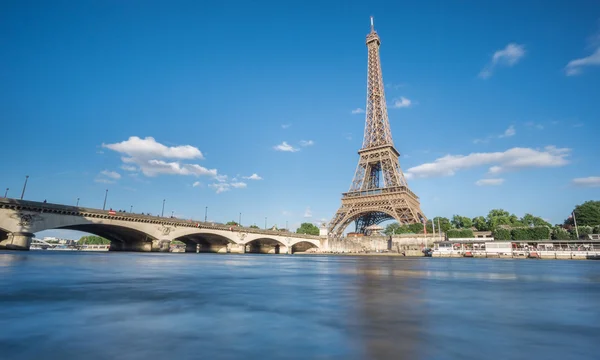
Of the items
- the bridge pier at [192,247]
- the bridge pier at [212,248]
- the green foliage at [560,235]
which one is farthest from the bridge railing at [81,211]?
the green foliage at [560,235]

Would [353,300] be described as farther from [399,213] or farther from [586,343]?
[399,213]

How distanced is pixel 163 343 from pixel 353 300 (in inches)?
176

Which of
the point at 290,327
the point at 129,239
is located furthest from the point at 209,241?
the point at 290,327

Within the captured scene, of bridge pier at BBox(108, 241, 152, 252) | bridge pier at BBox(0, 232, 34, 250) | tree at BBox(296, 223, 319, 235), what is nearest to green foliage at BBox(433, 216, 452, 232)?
tree at BBox(296, 223, 319, 235)

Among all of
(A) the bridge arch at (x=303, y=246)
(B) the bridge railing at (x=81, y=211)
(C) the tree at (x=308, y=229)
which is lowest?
(A) the bridge arch at (x=303, y=246)

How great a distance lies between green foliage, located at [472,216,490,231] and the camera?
3994 inches

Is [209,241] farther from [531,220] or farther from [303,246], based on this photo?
[531,220]

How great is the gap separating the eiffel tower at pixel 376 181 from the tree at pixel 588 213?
41.5 metres

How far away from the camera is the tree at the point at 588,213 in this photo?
80.9 metres

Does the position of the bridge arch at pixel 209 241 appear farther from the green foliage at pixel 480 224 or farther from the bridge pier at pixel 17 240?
the green foliage at pixel 480 224

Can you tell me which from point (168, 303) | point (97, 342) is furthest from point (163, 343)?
point (168, 303)

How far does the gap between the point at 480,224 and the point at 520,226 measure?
48.2 ft

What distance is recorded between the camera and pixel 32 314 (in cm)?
515

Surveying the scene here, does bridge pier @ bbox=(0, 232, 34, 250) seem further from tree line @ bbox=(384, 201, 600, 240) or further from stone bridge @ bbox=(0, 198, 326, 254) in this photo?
tree line @ bbox=(384, 201, 600, 240)
